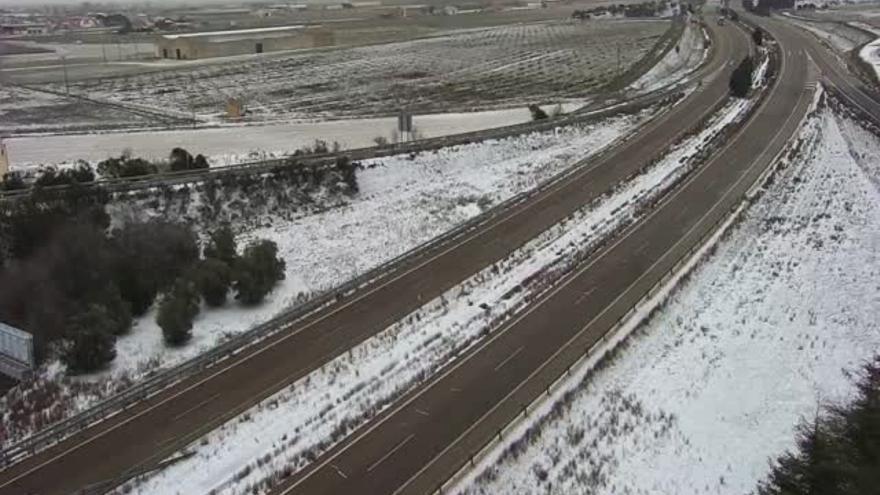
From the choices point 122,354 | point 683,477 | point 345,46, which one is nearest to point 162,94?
point 345,46

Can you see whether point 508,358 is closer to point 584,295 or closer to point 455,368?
point 455,368

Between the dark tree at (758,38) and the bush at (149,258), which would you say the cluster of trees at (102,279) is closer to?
the bush at (149,258)

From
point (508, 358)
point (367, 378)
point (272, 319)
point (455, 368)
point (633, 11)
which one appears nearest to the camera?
point (367, 378)

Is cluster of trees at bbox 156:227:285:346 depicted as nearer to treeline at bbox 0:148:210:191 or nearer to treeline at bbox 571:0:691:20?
treeline at bbox 0:148:210:191

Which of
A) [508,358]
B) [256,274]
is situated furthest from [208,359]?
[508,358]

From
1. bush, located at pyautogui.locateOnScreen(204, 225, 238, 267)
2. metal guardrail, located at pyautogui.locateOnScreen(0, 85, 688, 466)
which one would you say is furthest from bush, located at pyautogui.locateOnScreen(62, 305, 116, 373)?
bush, located at pyautogui.locateOnScreen(204, 225, 238, 267)
